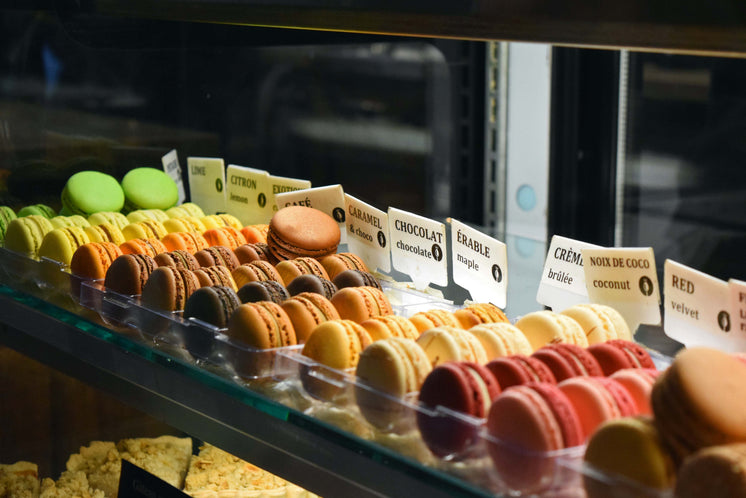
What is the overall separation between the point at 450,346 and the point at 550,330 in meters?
0.15

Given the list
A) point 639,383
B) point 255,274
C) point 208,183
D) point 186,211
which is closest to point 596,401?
point 639,383

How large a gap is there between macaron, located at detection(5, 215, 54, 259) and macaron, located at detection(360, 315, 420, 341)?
80cm

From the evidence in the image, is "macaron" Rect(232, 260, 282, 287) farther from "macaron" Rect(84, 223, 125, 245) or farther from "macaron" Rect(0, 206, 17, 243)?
"macaron" Rect(0, 206, 17, 243)

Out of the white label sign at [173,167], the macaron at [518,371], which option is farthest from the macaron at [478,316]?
the white label sign at [173,167]

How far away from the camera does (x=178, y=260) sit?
4.65 feet

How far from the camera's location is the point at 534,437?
77 cm

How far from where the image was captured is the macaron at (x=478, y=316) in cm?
114

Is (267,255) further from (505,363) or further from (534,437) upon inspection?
(534,437)

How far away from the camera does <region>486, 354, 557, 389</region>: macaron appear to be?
35.1 inches

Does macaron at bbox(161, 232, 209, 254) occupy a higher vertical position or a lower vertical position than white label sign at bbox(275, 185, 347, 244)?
lower

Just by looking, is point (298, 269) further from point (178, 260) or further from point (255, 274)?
point (178, 260)

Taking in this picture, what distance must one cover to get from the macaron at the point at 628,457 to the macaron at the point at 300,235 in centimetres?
81

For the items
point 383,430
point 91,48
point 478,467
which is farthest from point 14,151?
point 478,467

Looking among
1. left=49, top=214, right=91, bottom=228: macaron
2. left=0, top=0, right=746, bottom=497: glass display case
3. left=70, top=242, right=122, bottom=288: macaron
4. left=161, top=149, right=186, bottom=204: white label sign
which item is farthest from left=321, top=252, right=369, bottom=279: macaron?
left=161, top=149, right=186, bottom=204: white label sign
